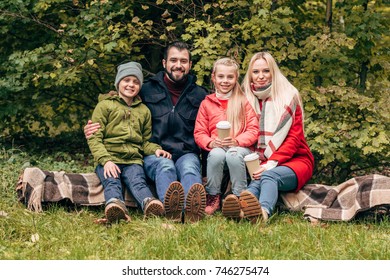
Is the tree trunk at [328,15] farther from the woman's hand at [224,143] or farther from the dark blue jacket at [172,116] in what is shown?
the woman's hand at [224,143]

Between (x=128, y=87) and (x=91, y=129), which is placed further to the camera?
(x=128, y=87)

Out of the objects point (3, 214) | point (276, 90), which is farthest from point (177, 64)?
point (3, 214)

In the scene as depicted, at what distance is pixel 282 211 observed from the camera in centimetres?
521

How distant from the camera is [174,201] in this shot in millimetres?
4555

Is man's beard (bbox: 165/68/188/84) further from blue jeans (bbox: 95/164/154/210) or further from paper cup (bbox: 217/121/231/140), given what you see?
blue jeans (bbox: 95/164/154/210)

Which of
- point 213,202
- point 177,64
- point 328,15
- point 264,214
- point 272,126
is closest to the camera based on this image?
point 264,214

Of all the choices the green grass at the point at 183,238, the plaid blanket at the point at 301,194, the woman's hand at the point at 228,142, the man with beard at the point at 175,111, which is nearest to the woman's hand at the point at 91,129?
the man with beard at the point at 175,111

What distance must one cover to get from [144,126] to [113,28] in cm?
169

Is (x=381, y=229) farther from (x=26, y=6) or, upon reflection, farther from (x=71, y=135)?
(x=71, y=135)

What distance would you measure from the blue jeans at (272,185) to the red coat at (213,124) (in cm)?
36

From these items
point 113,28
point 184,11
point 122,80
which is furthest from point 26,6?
point 122,80

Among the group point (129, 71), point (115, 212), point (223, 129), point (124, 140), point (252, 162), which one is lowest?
point (115, 212)

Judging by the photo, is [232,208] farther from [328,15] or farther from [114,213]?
[328,15]

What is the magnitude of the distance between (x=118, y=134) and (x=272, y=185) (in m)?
1.42
